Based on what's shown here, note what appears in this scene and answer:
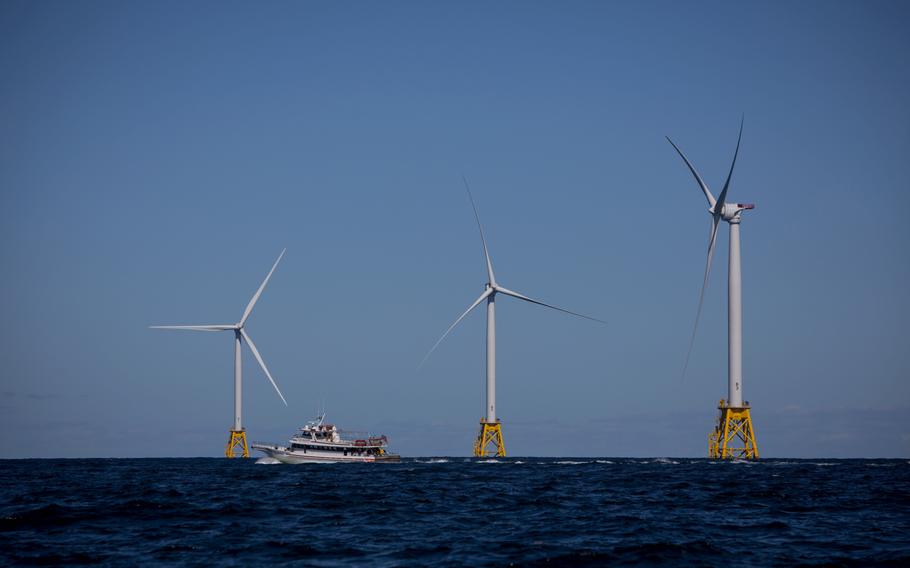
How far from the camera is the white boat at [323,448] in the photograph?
175 metres

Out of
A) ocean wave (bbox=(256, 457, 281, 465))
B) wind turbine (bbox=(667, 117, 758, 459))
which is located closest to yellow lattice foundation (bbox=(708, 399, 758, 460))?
wind turbine (bbox=(667, 117, 758, 459))

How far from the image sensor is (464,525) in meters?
52.4

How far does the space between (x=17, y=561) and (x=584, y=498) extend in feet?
144

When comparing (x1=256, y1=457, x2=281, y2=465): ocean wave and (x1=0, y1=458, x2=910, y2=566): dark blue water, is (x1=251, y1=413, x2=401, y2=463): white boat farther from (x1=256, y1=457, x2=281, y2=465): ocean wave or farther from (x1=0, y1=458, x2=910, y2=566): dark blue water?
(x1=0, y1=458, x2=910, y2=566): dark blue water

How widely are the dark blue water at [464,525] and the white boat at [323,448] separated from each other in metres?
90.9

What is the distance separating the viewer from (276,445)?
17762cm

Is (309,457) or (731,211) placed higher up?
(731,211)

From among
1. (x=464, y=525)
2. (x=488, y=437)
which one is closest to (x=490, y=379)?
(x=488, y=437)

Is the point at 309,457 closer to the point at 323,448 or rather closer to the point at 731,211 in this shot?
the point at 323,448

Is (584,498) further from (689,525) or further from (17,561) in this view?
(17,561)

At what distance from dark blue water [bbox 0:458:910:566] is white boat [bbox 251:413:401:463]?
90866 mm

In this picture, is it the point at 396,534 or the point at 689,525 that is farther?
the point at 689,525

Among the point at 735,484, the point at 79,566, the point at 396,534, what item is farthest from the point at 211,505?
the point at 735,484

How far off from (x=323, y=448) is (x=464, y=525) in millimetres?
128236
